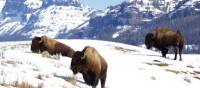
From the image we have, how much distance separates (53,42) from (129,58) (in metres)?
4.25

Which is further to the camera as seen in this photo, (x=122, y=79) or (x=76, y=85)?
(x=122, y=79)

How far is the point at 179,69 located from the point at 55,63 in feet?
29.7

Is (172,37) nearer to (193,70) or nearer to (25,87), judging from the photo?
(193,70)

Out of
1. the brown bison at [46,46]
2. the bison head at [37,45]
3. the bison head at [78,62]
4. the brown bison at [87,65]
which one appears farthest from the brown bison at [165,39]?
the bison head at [78,62]

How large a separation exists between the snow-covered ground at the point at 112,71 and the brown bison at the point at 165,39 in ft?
4.88

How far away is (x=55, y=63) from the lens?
819 inches

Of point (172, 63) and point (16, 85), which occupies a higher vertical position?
point (16, 85)

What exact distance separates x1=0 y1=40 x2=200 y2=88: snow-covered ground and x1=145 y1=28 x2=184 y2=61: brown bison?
58.6 inches

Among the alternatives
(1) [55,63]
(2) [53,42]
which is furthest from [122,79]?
(2) [53,42]

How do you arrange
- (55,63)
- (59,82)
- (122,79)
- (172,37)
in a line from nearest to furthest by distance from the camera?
(59,82), (55,63), (122,79), (172,37)

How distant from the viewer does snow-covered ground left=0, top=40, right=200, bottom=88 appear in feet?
52.2

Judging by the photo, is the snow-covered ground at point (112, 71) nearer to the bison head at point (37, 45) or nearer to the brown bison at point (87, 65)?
the brown bison at point (87, 65)

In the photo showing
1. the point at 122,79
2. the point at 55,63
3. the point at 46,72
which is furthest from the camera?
the point at 122,79

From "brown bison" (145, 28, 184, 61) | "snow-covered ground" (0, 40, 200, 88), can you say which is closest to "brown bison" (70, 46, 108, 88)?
"snow-covered ground" (0, 40, 200, 88)
